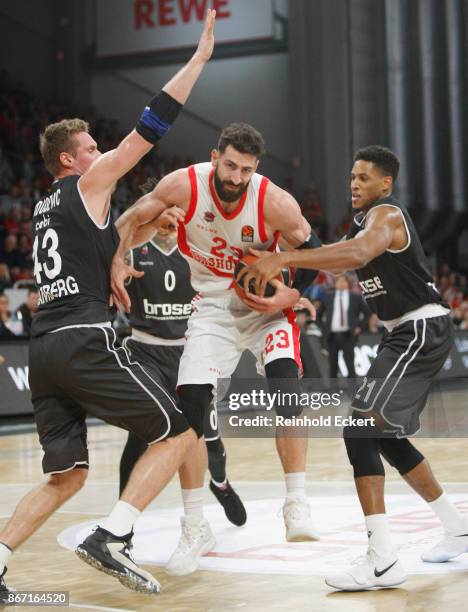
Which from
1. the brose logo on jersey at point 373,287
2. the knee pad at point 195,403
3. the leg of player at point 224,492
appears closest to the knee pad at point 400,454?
the brose logo on jersey at point 373,287

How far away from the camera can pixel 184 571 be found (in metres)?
5.23

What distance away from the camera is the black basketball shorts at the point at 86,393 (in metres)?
4.77

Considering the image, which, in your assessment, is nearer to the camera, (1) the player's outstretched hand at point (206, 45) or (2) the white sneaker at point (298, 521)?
(1) the player's outstretched hand at point (206, 45)

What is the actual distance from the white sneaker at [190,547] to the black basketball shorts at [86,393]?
0.74 m

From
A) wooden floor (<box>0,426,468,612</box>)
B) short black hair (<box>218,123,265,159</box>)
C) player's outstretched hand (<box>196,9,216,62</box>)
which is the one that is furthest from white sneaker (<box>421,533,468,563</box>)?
player's outstretched hand (<box>196,9,216,62</box>)

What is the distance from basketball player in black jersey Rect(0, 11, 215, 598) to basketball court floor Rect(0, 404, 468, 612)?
379 millimetres

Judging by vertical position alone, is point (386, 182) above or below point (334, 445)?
above

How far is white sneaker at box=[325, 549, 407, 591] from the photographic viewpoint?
15.7ft

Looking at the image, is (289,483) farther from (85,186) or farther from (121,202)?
(121,202)

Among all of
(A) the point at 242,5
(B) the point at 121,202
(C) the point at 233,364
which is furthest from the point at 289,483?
(A) the point at 242,5

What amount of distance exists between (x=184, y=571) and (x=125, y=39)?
2216 centimetres

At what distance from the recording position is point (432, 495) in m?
5.34

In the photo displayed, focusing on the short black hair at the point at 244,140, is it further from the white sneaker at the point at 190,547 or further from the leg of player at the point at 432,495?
the white sneaker at the point at 190,547

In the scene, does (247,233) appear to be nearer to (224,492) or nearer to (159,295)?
(159,295)
